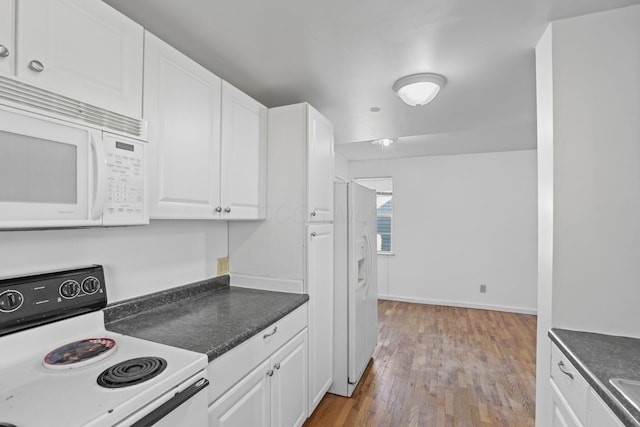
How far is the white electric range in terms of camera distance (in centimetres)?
81

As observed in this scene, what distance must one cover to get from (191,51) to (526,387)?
3.49 m

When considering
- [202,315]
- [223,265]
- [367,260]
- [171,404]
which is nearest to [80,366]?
[171,404]

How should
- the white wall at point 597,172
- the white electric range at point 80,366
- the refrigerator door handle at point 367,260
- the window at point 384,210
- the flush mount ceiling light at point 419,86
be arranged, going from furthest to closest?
the window at point 384,210, the refrigerator door handle at point 367,260, the flush mount ceiling light at point 419,86, the white wall at point 597,172, the white electric range at point 80,366

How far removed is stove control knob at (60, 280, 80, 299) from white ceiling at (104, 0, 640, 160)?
1.18 metres

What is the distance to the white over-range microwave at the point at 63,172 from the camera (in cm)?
86

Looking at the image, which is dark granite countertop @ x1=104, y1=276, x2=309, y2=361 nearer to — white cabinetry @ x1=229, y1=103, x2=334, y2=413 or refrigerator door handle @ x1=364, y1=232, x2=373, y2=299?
white cabinetry @ x1=229, y1=103, x2=334, y2=413

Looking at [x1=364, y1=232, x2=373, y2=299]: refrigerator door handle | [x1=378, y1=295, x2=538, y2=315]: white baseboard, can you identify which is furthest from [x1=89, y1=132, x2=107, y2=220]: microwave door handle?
[x1=378, y1=295, x2=538, y2=315]: white baseboard

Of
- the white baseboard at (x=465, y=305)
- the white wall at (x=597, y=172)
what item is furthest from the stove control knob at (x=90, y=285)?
the white baseboard at (x=465, y=305)

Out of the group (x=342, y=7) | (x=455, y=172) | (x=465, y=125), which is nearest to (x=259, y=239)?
(x=342, y=7)

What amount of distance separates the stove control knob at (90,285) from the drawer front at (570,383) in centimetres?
195

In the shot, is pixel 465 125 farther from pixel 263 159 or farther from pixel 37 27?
pixel 37 27

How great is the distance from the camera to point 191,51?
65.2 inches

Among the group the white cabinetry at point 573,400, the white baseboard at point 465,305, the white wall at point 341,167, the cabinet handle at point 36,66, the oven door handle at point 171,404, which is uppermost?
the white wall at point 341,167

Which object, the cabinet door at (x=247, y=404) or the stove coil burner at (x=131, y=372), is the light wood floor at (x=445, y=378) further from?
the stove coil burner at (x=131, y=372)
